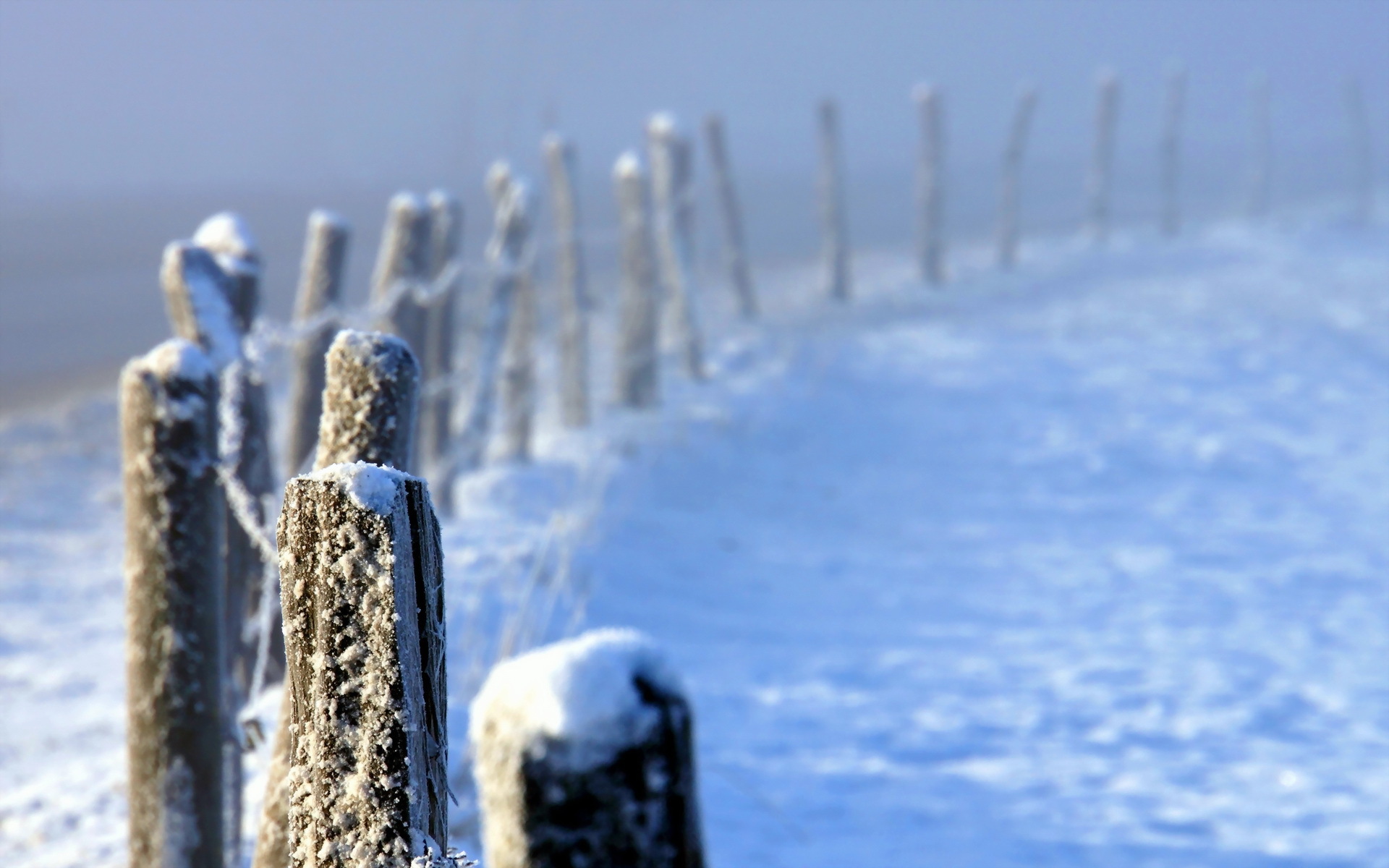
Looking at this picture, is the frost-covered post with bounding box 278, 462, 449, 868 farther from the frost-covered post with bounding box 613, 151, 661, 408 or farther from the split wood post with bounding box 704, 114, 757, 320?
the split wood post with bounding box 704, 114, 757, 320

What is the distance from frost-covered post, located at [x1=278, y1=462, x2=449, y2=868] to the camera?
1008 mm

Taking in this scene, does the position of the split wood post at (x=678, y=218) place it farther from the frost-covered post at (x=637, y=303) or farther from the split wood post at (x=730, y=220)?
the split wood post at (x=730, y=220)

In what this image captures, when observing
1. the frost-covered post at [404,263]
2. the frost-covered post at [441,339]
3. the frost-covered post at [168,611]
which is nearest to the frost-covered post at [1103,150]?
the frost-covered post at [441,339]

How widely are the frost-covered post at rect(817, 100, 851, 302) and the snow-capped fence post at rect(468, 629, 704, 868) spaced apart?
1126cm

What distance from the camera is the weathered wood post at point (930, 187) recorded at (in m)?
12.7

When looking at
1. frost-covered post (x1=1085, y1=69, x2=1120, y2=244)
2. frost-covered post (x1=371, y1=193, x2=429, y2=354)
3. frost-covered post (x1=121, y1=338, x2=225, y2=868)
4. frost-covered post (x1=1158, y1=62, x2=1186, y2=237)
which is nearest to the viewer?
frost-covered post (x1=121, y1=338, x2=225, y2=868)

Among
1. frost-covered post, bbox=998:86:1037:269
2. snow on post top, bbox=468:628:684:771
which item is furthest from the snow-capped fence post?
frost-covered post, bbox=998:86:1037:269

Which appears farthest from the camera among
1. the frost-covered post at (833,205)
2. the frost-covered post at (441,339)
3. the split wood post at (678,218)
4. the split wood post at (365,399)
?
the frost-covered post at (833,205)

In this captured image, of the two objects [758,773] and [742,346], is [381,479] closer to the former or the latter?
[758,773]

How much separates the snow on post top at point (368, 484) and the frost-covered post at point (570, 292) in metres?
6.23

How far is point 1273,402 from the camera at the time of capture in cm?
879

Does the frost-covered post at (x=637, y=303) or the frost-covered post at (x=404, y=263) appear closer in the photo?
the frost-covered post at (x=404, y=263)

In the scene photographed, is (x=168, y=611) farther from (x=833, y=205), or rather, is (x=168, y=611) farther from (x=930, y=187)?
(x=930, y=187)

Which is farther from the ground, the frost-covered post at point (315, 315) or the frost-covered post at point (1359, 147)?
the frost-covered post at point (1359, 147)
